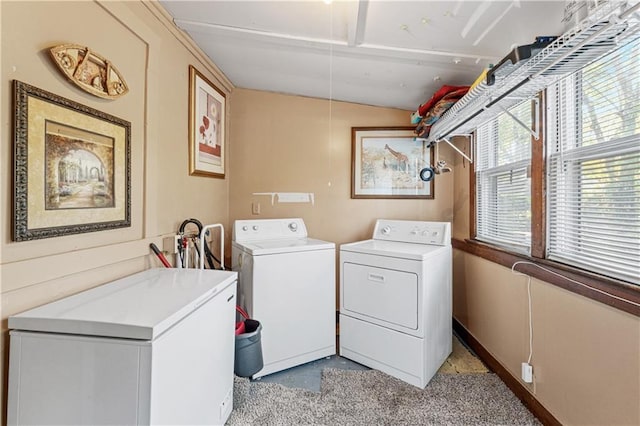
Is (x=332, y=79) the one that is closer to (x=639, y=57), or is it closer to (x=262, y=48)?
(x=262, y=48)

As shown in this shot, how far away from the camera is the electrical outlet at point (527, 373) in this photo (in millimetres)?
1735

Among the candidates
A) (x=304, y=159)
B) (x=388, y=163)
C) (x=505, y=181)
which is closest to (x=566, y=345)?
(x=505, y=181)

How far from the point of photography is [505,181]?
2211mm

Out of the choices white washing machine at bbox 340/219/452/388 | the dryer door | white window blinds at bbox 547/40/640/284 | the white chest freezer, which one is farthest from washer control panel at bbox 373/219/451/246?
the white chest freezer

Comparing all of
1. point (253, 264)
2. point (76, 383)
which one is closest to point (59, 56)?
point (76, 383)

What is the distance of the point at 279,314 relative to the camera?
7.11ft

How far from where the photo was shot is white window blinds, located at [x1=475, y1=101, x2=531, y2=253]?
1964mm

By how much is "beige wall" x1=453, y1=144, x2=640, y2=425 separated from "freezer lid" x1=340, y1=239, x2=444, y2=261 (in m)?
0.46

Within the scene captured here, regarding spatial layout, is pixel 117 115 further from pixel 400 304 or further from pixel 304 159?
pixel 400 304

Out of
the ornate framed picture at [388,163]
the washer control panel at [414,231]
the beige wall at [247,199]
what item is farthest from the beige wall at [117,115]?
the washer control panel at [414,231]

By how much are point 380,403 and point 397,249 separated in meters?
0.98

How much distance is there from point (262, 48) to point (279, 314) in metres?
1.86

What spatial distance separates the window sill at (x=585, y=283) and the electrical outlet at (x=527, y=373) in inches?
20.0

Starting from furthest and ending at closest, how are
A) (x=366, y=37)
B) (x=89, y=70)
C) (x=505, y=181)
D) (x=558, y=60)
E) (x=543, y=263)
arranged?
1. (x=505, y=181)
2. (x=366, y=37)
3. (x=543, y=263)
4. (x=89, y=70)
5. (x=558, y=60)
